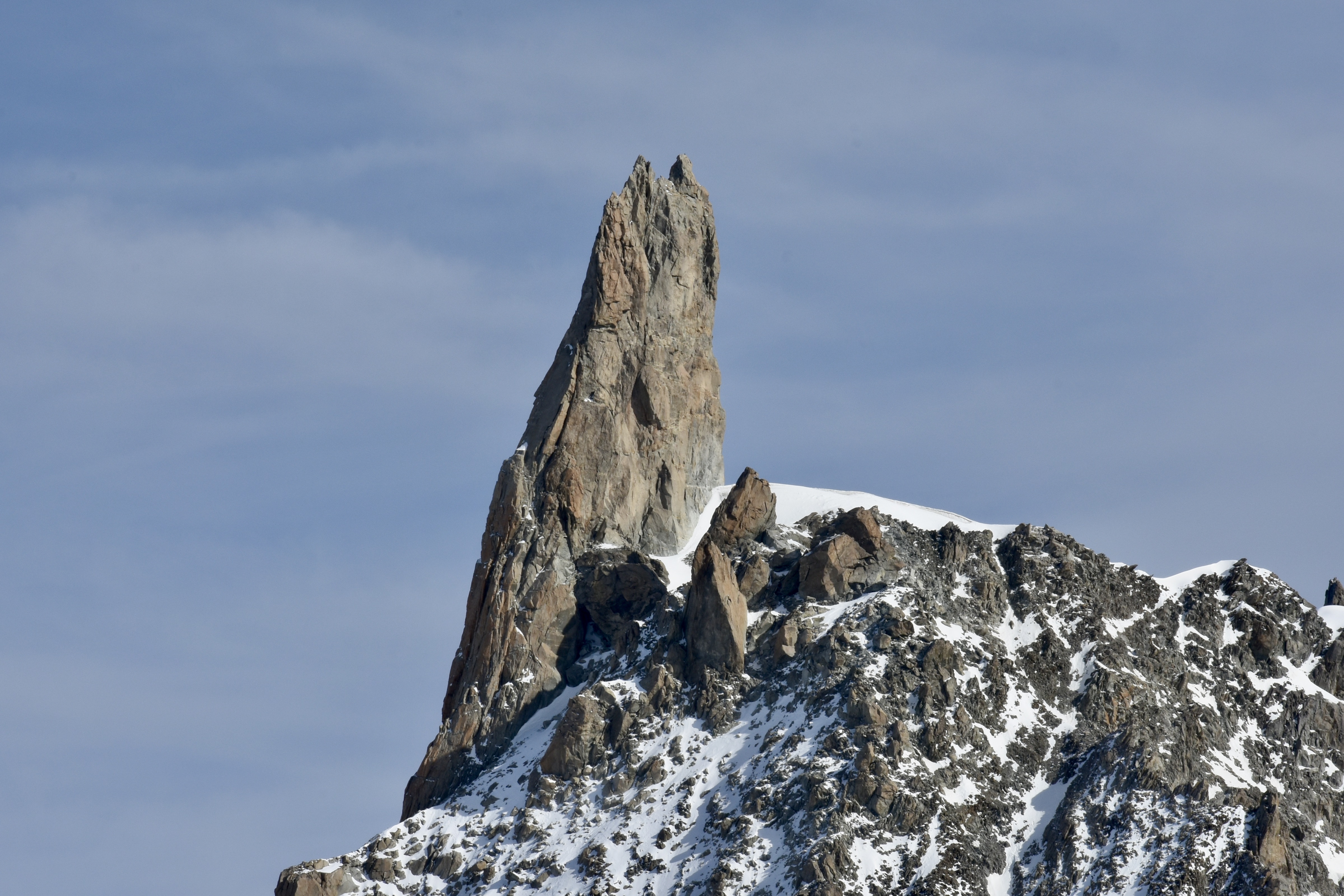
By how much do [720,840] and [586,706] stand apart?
1832cm

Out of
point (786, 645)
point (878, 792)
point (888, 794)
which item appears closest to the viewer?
point (888, 794)

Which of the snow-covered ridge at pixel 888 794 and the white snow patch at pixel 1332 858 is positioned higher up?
the snow-covered ridge at pixel 888 794

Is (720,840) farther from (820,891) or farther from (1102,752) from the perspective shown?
(1102,752)

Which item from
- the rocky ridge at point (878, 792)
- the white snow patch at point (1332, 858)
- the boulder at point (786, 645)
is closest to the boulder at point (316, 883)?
the rocky ridge at point (878, 792)

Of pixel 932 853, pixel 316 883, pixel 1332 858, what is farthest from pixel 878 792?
pixel 316 883

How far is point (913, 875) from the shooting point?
587 ft

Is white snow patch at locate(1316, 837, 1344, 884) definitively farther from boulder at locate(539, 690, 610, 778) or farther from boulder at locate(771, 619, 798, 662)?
boulder at locate(539, 690, 610, 778)

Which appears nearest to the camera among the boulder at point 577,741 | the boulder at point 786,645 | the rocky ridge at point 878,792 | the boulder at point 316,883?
the rocky ridge at point 878,792

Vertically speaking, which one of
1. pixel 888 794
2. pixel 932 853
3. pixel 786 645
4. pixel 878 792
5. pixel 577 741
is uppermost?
pixel 786 645

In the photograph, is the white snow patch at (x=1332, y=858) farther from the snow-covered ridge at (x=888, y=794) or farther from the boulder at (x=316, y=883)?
the boulder at (x=316, y=883)

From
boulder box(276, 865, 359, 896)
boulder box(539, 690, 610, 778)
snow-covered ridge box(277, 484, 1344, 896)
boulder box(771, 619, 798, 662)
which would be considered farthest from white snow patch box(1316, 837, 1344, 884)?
boulder box(276, 865, 359, 896)

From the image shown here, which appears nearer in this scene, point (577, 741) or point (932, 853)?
point (932, 853)

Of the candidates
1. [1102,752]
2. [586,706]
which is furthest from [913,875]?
[586,706]

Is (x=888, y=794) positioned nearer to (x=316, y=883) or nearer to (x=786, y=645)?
(x=786, y=645)
